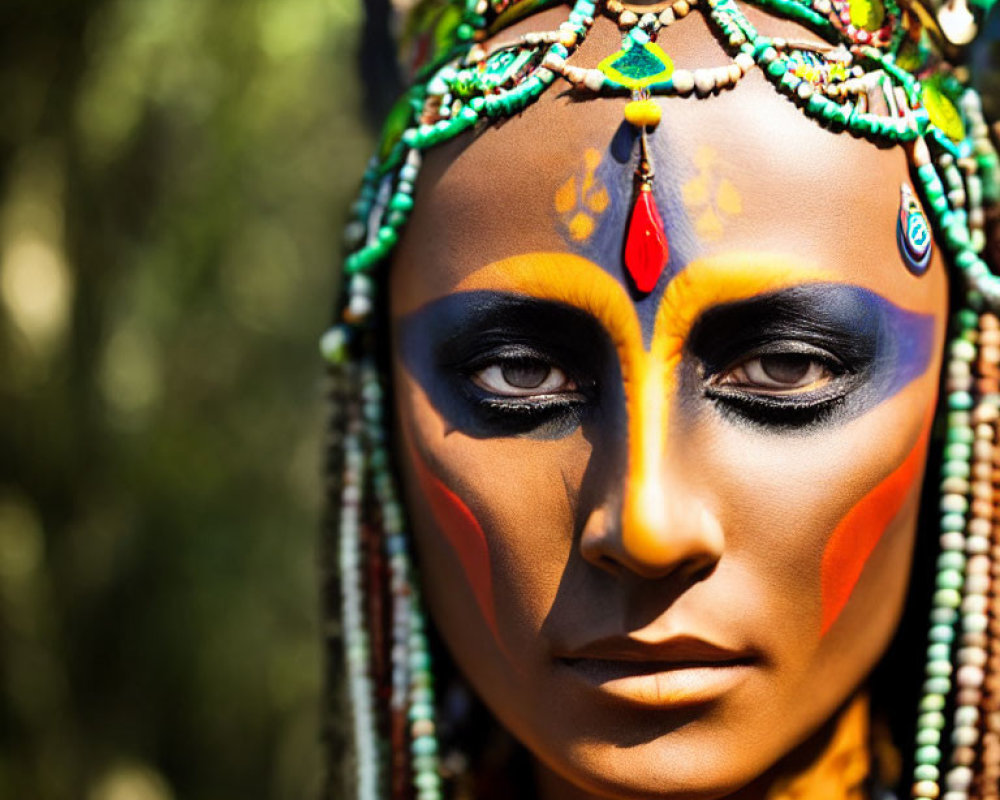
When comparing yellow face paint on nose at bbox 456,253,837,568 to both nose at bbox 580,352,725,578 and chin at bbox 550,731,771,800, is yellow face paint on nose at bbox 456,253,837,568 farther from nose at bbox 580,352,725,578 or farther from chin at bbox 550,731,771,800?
chin at bbox 550,731,771,800

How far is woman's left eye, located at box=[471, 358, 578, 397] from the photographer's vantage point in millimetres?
1615

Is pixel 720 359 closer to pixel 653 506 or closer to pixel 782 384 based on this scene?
pixel 782 384

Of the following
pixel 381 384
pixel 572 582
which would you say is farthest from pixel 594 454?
pixel 381 384

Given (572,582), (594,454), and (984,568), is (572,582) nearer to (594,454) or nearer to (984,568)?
(594,454)

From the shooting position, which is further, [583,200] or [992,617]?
[992,617]

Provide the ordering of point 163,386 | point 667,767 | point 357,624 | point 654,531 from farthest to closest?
point 163,386
point 357,624
point 667,767
point 654,531

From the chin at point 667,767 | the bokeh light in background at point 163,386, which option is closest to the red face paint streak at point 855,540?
the chin at point 667,767

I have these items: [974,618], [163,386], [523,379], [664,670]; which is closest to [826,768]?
[974,618]

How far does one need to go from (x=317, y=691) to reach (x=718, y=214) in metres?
3.70

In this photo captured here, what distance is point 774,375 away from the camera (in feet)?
5.13

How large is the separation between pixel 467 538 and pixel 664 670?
34 centimetres

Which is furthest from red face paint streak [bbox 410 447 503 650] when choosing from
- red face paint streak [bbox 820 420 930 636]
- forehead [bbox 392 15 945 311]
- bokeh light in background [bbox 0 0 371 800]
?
bokeh light in background [bbox 0 0 371 800]

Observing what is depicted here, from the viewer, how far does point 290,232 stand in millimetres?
4930

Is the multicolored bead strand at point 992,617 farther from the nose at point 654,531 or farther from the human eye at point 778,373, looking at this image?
the nose at point 654,531
